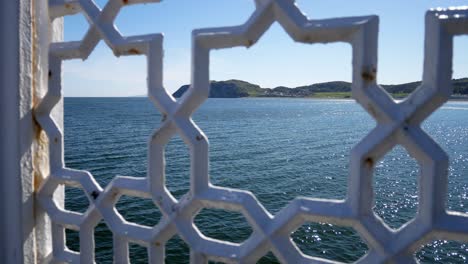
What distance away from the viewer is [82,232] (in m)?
1.43

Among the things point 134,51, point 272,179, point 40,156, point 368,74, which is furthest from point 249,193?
point 272,179

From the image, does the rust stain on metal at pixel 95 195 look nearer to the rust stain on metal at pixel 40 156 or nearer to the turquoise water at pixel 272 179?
the rust stain on metal at pixel 40 156

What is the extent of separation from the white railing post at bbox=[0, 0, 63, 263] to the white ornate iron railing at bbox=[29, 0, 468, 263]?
54 mm

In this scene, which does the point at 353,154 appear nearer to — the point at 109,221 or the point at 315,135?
the point at 109,221

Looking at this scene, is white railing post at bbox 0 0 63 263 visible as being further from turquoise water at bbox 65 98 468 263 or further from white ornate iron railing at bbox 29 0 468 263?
turquoise water at bbox 65 98 468 263

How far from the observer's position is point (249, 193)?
1090 millimetres

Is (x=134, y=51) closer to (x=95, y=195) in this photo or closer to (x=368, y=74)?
(x=95, y=195)

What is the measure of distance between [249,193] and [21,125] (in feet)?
3.24

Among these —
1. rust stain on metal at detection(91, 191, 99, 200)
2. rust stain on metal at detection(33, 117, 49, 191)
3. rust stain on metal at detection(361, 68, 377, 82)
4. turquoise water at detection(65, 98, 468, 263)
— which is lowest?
turquoise water at detection(65, 98, 468, 263)

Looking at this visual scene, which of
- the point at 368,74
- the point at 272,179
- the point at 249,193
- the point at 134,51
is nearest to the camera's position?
the point at 368,74

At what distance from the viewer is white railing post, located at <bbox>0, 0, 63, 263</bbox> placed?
1396mm

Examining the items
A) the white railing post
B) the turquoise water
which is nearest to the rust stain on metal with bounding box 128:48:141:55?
the white railing post

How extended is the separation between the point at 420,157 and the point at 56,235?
1.42m

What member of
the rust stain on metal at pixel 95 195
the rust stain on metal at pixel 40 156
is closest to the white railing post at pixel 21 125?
the rust stain on metal at pixel 40 156
